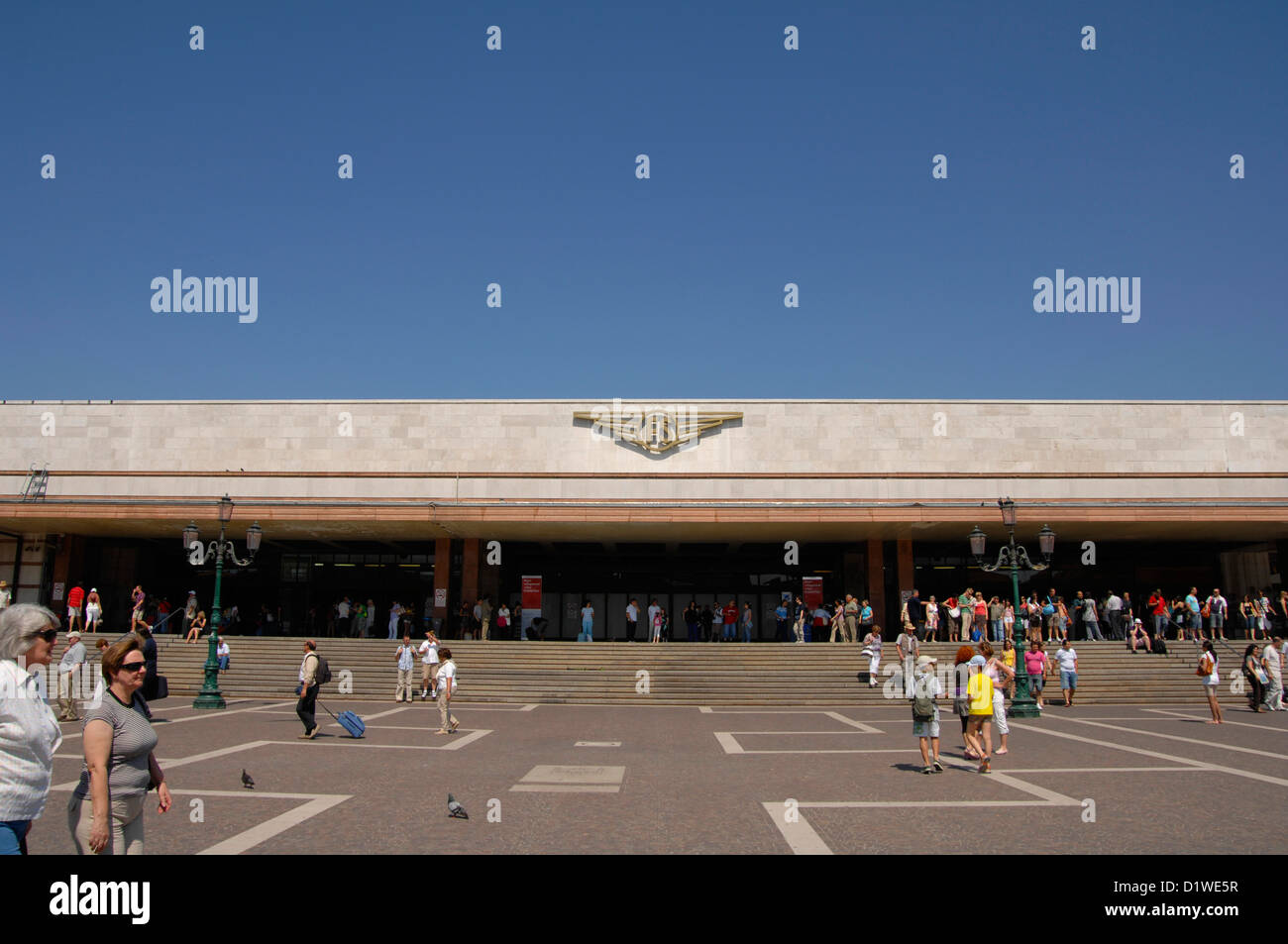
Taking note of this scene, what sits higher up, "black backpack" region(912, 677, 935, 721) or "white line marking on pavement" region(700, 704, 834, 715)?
"black backpack" region(912, 677, 935, 721)

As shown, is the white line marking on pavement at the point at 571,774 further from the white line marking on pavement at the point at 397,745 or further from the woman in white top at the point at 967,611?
the woman in white top at the point at 967,611

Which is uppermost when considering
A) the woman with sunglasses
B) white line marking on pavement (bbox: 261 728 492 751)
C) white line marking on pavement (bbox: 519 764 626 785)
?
the woman with sunglasses

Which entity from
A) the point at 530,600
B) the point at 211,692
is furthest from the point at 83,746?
the point at 530,600

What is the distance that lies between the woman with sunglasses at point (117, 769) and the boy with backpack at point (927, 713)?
8.54 m

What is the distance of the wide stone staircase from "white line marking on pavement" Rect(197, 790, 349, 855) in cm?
1377

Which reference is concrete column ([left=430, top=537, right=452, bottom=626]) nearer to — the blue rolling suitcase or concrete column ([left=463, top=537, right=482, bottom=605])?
concrete column ([left=463, top=537, right=482, bottom=605])

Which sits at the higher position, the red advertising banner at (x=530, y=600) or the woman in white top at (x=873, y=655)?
the red advertising banner at (x=530, y=600)

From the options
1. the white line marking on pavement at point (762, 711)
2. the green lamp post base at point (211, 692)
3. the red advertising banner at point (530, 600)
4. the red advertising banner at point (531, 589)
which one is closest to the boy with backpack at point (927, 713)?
the white line marking on pavement at point (762, 711)

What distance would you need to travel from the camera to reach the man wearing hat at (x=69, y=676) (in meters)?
15.6

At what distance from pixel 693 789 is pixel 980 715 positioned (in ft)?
14.0

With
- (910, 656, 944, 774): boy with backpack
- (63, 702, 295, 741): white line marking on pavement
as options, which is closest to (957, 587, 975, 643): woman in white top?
(910, 656, 944, 774): boy with backpack

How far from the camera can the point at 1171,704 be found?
2153cm

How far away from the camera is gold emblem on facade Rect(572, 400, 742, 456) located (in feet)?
108

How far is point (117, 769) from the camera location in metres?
4.36
